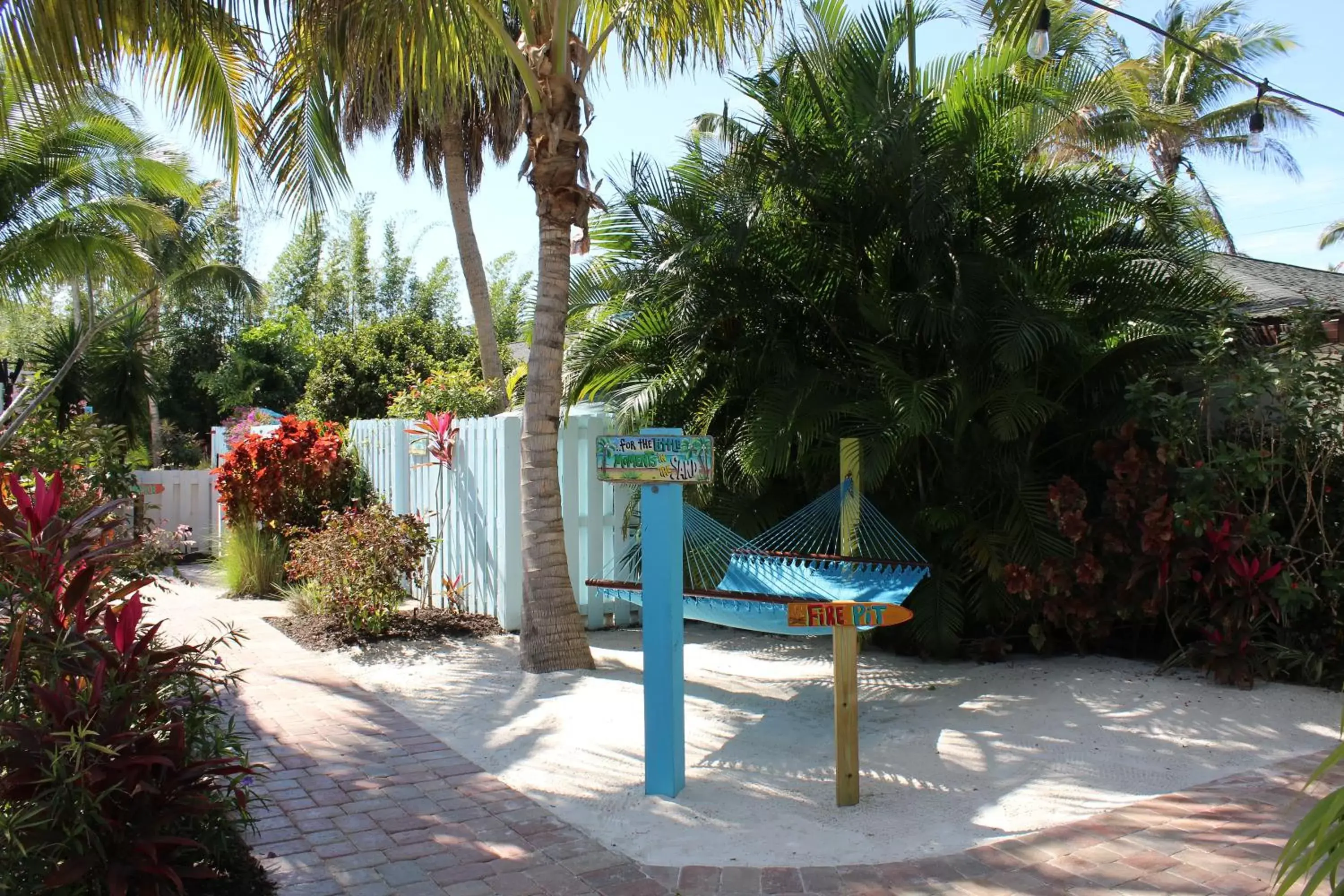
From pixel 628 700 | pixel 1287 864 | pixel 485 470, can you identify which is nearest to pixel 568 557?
pixel 485 470

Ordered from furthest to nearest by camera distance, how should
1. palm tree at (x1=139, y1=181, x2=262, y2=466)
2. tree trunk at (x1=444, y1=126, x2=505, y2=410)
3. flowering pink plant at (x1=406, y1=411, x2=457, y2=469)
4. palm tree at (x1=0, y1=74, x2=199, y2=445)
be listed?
palm tree at (x1=139, y1=181, x2=262, y2=466) < tree trunk at (x1=444, y1=126, x2=505, y2=410) < palm tree at (x1=0, y1=74, x2=199, y2=445) < flowering pink plant at (x1=406, y1=411, x2=457, y2=469)

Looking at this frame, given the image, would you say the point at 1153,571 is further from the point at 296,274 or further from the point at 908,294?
the point at 296,274

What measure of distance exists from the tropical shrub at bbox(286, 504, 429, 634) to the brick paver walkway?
2.88 metres

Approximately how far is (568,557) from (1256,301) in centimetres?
581

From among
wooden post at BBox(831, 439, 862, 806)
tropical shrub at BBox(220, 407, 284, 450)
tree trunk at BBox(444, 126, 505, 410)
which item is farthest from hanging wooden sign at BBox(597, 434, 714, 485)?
tree trunk at BBox(444, 126, 505, 410)

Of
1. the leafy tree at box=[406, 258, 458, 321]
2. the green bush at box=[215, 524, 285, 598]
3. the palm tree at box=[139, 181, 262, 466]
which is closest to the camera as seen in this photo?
the green bush at box=[215, 524, 285, 598]

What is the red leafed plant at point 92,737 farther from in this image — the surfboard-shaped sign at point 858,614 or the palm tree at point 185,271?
the palm tree at point 185,271

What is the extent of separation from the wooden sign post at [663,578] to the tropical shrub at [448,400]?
8.22 meters

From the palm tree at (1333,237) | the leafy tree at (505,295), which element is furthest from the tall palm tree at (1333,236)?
the leafy tree at (505,295)

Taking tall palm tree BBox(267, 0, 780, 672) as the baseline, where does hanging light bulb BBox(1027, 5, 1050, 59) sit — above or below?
above

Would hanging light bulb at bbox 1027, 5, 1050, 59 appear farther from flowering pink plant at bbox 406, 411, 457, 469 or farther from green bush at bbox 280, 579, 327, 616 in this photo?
green bush at bbox 280, 579, 327, 616

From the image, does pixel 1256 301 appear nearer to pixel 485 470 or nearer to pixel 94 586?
pixel 485 470

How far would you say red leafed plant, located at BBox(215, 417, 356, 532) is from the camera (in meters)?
10.7

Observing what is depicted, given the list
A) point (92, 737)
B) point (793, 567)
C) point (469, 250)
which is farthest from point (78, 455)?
point (469, 250)
